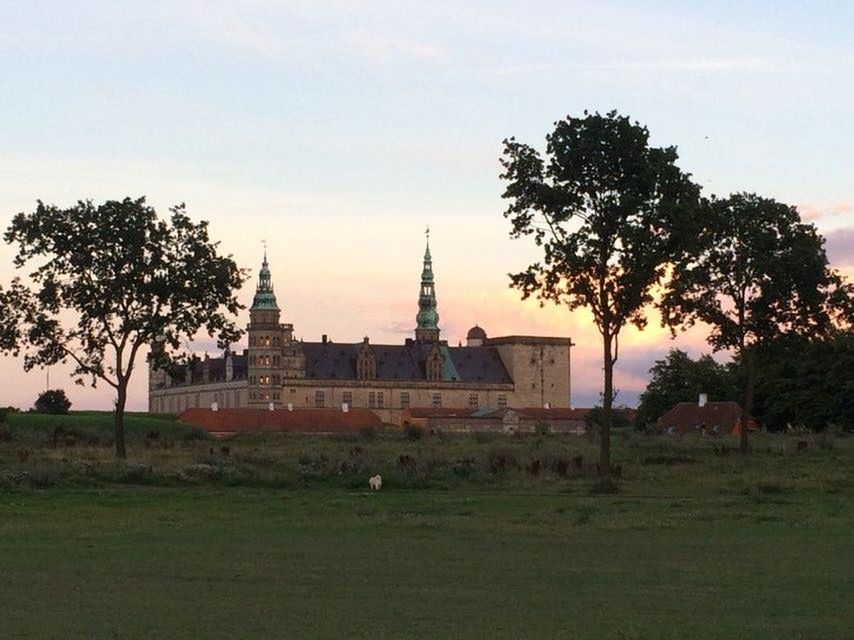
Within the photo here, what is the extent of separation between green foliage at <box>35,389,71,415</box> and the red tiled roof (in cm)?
1155

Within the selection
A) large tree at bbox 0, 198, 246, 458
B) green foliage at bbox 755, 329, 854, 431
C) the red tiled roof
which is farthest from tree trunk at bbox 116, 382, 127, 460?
the red tiled roof

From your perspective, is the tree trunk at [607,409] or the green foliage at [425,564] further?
the tree trunk at [607,409]

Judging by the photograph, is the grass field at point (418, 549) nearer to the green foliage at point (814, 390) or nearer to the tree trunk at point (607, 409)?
the tree trunk at point (607, 409)

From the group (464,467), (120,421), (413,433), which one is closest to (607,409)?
(464,467)

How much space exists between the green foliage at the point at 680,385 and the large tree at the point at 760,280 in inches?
3136

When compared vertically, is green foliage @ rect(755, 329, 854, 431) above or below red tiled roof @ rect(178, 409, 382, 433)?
above

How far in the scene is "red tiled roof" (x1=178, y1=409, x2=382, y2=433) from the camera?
5743 inches

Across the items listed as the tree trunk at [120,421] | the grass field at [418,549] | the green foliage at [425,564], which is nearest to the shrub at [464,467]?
the grass field at [418,549]

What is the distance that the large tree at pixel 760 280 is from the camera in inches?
2724

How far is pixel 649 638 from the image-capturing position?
17.9 m

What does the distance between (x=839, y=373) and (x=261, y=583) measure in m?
95.8

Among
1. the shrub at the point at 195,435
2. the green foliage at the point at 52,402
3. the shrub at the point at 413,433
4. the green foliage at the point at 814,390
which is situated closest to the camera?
the shrub at the point at 195,435

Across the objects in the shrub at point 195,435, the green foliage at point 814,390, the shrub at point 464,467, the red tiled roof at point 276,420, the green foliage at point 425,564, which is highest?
the green foliage at point 814,390

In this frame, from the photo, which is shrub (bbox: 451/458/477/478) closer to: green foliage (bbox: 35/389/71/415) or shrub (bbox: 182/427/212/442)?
shrub (bbox: 182/427/212/442)
